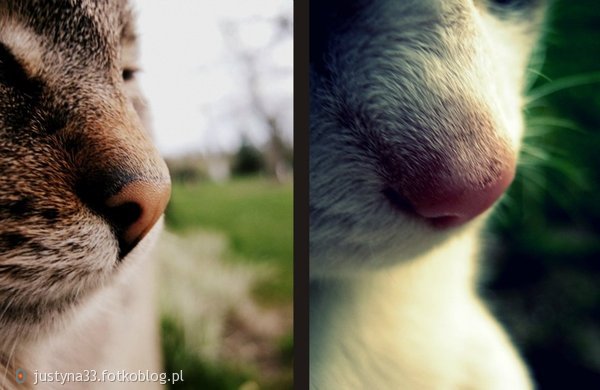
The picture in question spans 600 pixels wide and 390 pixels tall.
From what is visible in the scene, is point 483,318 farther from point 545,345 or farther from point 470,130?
point 470,130

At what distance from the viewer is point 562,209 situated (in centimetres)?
145

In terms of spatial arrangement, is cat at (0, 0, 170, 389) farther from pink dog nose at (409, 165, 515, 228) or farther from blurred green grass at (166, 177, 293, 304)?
pink dog nose at (409, 165, 515, 228)

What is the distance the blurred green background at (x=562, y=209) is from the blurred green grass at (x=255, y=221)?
426mm

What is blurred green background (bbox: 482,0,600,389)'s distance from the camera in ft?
4.62

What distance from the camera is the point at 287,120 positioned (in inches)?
54.4

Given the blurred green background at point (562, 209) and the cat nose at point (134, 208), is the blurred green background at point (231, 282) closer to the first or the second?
the cat nose at point (134, 208)

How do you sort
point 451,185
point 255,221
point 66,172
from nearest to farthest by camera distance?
point 66,172, point 451,185, point 255,221

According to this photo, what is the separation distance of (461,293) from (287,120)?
50 cm

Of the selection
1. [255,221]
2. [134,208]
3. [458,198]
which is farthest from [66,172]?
[458,198]

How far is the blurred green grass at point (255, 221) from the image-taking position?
139 centimetres

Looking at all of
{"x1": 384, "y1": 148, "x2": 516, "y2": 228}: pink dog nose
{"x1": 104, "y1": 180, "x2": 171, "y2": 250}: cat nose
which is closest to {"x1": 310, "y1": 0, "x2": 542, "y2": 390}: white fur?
{"x1": 384, "y1": 148, "x2": 516, "y2": 228}: pink dog nose

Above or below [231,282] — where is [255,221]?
above

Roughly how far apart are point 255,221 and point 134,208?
1.11 ft

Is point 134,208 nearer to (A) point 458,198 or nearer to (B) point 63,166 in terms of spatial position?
(B) point 63,166
